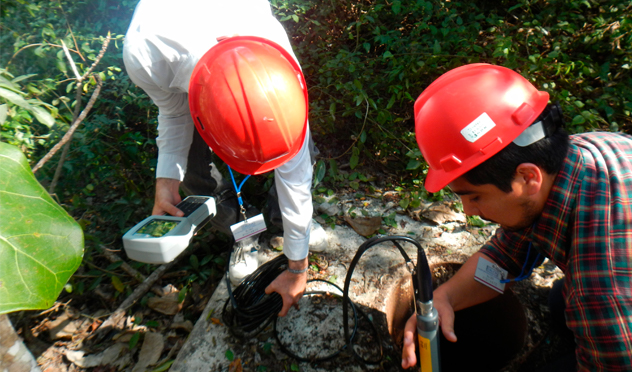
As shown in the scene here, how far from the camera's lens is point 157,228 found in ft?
5.60

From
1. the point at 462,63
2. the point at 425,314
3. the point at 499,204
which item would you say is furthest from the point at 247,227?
the point at 462,63

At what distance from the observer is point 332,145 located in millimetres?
3402

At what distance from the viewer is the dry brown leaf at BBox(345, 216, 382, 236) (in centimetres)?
247

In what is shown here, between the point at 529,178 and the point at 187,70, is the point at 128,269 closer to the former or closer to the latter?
the point at 187,70

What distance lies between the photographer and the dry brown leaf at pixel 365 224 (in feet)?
8.09

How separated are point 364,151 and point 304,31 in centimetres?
161

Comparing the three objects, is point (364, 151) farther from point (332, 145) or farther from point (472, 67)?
point (472, 67)

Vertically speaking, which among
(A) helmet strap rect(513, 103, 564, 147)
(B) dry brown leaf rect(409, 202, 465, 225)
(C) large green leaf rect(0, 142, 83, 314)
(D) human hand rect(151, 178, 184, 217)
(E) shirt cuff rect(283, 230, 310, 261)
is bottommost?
(B) dry brown leaf rect(409, 202, 465, 225)

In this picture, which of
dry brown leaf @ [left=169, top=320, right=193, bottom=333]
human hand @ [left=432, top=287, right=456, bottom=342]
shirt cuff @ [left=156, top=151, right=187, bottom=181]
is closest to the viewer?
human hand @ [left=432, top=287, right=456, bottom=342]

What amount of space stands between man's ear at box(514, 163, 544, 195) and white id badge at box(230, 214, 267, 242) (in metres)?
1.28

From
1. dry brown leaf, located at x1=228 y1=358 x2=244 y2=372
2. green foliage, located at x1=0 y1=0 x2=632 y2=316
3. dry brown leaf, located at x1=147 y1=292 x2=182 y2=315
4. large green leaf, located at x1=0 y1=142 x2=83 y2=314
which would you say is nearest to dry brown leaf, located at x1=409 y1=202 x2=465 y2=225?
green foliage, located at x1=0 y1=0 x2=632 y2=316

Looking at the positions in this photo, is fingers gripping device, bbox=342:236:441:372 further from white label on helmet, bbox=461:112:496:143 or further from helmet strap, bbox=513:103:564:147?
helmet strap, bbox=513:103:564:147

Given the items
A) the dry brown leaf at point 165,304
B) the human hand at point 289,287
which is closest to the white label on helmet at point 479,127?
the human hand at point 289,287

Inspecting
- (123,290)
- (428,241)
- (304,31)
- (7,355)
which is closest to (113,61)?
(304,31)
